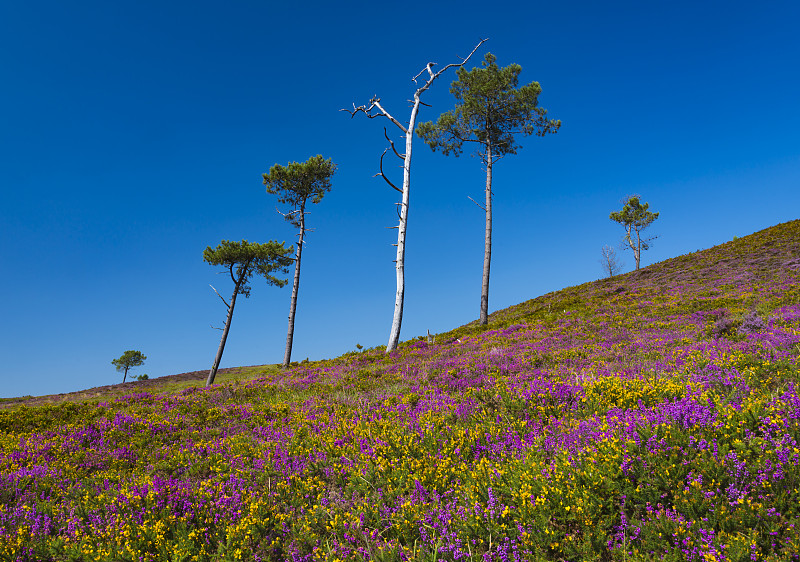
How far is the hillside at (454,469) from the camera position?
3223 mm

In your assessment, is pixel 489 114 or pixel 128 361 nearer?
pixel 489 114

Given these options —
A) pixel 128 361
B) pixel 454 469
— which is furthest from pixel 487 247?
pixel 128 361

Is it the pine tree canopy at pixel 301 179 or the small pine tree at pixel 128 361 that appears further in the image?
the small pine tree at pixel 128 361

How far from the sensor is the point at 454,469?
4.54 metres

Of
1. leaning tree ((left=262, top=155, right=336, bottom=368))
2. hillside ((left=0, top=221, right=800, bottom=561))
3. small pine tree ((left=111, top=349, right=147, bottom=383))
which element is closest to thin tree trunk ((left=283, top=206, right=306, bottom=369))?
leaning tree ((left=262, top=155, right=336, bottom=368))

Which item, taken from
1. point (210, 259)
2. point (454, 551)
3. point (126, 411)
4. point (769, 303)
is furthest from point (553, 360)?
point (210, 259)

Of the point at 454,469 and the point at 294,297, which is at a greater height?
the point at 294,297

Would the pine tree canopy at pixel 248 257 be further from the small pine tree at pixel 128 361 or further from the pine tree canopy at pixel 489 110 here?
the small pine tree at pixel 128 361

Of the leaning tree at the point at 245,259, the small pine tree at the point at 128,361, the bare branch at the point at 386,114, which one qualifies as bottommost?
the small pine tree at the point at 128,361

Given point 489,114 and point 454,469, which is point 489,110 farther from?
point 454,469

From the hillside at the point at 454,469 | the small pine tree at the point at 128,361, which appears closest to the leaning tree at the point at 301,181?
the hillside at the point at 454,469

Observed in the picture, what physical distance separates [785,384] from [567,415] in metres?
2.63

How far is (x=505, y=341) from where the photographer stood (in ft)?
46.7

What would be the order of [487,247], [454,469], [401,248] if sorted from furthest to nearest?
[487,247], [401,248], [454,469]
